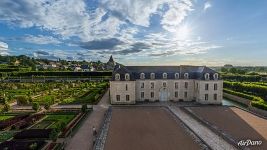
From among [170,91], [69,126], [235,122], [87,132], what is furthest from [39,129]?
[170,91]

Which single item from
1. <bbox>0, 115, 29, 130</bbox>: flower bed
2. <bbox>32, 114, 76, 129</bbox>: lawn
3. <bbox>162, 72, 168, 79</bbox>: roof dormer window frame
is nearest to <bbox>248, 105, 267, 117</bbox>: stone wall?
<bbox>162, 72, 168, 79</bbox>: roof dormer window frame

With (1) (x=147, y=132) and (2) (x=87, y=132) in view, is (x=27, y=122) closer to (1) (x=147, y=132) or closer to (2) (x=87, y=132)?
(2) (x=87, y=132)

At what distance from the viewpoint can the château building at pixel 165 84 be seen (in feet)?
128

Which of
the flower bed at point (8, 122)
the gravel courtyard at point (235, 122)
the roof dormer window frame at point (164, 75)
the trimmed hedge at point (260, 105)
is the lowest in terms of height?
the gravel courtyard at point (235, 122)

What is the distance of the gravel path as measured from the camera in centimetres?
2020

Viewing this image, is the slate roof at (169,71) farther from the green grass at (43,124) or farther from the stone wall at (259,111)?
the green grass at (43,124)

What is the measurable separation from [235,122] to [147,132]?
429 inches

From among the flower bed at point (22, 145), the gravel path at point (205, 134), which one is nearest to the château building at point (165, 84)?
the gravel path at point (205, 134)

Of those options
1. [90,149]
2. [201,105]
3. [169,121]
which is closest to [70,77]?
[201,105]

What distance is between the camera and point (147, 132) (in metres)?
24.0

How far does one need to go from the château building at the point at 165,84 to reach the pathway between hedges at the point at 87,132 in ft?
15.7

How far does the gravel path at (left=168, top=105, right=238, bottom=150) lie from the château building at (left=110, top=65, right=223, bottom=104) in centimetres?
893

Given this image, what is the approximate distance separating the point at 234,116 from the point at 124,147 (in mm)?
17484

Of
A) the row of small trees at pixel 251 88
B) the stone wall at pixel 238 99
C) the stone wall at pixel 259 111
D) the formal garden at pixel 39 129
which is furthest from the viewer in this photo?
the row of small trees at pixel 251 88
